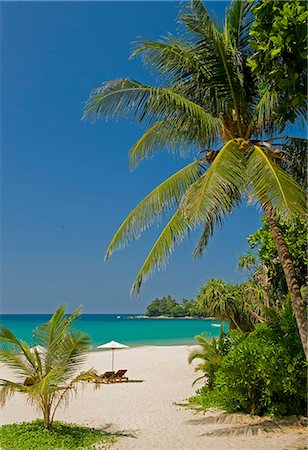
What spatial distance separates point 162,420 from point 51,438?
9.97ft

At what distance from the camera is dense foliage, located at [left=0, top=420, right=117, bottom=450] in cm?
697

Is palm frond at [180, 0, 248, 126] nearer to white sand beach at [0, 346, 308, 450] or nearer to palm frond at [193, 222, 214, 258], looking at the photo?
palm frond at [193, 222, 214, 258]

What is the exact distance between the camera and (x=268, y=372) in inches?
306

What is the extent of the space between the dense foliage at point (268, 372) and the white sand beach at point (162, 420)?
0.32m

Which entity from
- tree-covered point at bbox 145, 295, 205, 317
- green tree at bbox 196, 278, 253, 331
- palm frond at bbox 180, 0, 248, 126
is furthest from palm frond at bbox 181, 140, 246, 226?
tree-covered point at bbox 145, 295, 205, 317

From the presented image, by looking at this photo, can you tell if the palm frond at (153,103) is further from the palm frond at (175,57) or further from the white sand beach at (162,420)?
the white sand beach at (162,420)

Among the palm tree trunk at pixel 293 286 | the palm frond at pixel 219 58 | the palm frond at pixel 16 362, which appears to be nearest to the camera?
the palm tree trunk at pixel 293 286

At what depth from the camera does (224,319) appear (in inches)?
542

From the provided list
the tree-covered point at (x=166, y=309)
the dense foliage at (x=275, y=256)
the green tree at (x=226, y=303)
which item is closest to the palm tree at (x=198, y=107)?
the dense foliage at (x=275, y=256)

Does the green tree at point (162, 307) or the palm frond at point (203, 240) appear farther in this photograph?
the green tree at point (162, 307)

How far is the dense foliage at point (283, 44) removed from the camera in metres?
4.09

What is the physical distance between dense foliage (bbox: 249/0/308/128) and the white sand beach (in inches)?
208

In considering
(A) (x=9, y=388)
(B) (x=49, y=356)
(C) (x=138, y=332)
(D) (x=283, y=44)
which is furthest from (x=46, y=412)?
(C) (x=138, y=332)

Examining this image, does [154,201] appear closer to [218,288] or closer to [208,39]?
[208,39]
